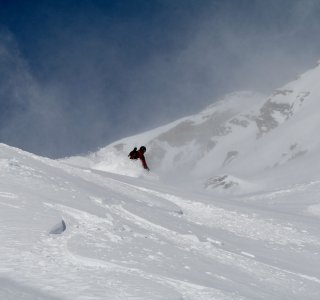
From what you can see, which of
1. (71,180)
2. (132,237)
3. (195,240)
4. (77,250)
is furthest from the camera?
(71,180)

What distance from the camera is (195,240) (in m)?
9.11

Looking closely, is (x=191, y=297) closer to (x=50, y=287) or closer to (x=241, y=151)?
(x=50, y=287)

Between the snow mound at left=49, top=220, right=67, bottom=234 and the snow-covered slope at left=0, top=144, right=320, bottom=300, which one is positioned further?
the snow mound at left=49, top=220, right=67, bottom=234

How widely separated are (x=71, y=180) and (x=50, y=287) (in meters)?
6.86

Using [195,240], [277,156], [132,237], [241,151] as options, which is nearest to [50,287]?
[132,237]

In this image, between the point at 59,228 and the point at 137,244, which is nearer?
the point at 59,228

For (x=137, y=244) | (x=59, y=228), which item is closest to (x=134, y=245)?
(x=137, y=244)

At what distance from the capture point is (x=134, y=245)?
7.19 meters

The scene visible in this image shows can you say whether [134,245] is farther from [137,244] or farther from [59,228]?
[59,228]

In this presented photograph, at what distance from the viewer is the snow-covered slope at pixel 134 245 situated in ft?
16.4

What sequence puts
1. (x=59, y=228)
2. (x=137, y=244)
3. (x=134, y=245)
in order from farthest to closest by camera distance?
1. (x=137, y=244)
2. (x=134, y=245)
3. (x=59, y=228)

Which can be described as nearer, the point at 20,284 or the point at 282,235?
the point at 20,284

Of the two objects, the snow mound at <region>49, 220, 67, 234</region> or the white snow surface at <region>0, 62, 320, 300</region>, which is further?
the snow mound at <region>49, 220, 67, 234</region>

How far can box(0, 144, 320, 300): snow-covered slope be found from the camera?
16.4 ft
